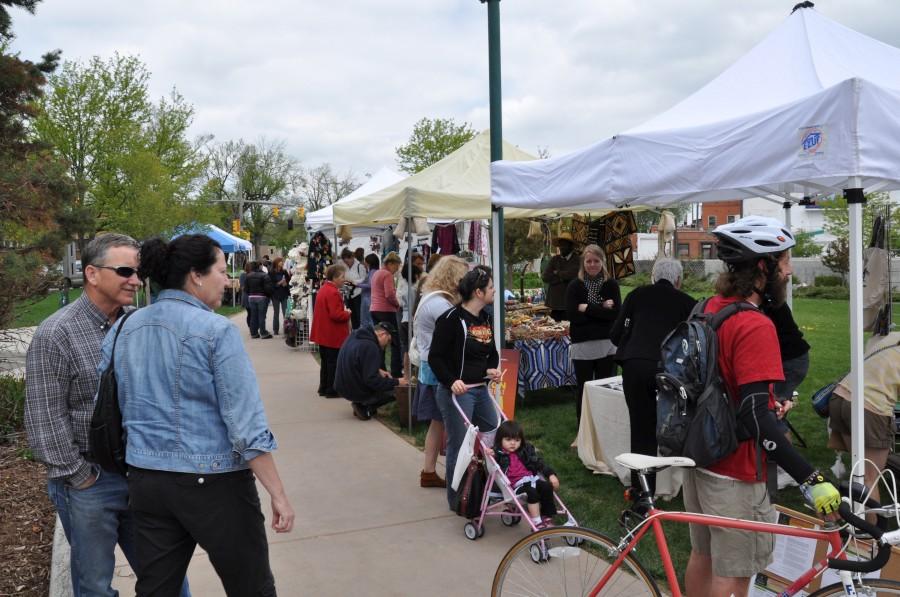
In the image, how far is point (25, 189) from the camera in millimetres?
6680

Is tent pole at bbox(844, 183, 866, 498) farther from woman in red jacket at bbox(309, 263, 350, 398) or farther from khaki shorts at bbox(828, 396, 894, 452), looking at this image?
woman in red jacket at bbox(309, 263, 350, 398)

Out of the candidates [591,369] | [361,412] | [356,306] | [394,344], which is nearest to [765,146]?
[591,369]

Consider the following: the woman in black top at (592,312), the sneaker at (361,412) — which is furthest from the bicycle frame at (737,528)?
the sneaker at (361,412)

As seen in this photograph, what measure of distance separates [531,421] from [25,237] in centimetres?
926

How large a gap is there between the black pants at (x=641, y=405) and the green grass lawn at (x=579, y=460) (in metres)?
0.38

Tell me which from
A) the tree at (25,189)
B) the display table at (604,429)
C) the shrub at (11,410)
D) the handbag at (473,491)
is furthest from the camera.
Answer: the shrub at (11,410)

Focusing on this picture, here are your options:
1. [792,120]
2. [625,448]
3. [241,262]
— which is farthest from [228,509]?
[241,262]

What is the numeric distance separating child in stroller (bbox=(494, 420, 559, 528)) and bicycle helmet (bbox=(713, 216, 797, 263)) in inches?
87.2

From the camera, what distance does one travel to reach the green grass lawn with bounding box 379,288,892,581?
4.60 metres

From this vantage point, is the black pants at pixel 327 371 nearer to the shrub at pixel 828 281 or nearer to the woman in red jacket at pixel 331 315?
the woman in red jacket at pixel 331 315

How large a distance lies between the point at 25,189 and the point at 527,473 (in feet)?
18.1

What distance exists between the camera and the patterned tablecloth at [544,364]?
8258 millimetres

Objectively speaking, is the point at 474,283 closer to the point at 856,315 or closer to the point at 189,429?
the point at 856,315

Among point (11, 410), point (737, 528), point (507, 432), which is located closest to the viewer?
point (737, 528)
